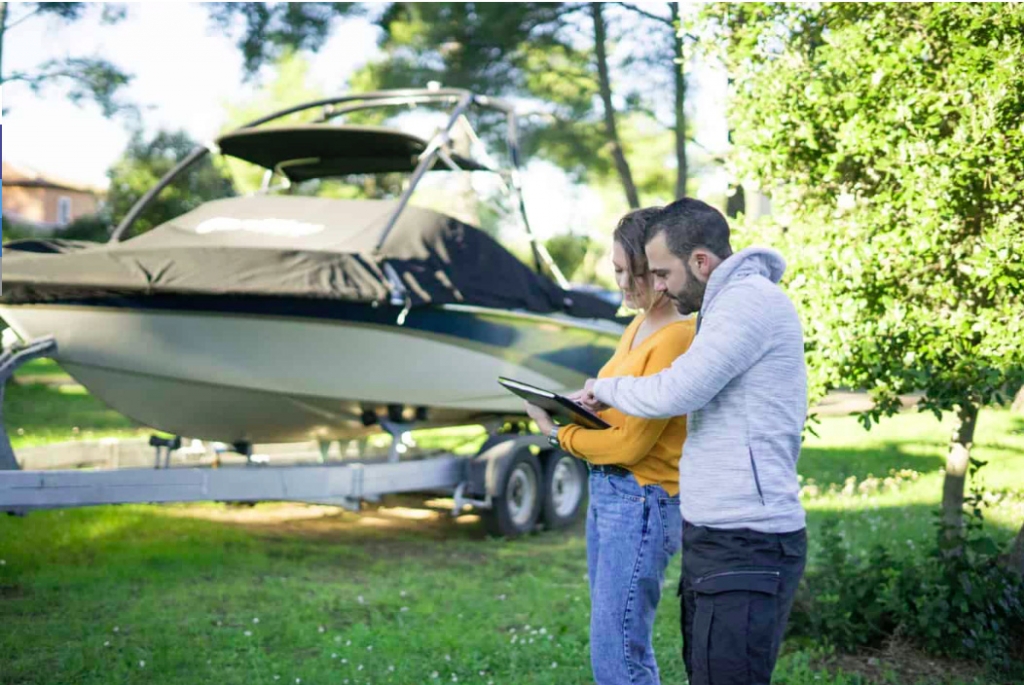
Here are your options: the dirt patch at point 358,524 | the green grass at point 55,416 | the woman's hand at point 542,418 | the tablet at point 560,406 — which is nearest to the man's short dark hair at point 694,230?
the tablet at point 560,406

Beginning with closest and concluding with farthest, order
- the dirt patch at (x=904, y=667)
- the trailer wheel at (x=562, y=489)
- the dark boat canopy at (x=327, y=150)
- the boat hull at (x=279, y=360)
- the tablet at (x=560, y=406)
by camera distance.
Result: the tablet at (x=560, y=406), the dirt patch at (x=904, y=667), the boat hull at (x=279, y=360), the dark boat canopy at (x=327, y=150), the trailer wheel at (x=562, y=489)

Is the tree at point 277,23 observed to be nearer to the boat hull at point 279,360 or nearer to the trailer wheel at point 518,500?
the boat hull at point 279,360

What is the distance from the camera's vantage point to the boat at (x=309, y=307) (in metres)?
6.67

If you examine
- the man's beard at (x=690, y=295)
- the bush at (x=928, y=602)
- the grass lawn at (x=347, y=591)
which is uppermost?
the man's beard at (x=690, y=295)

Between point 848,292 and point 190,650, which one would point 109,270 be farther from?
point 848,292

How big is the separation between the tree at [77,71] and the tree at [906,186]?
10.4m

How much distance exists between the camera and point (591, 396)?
10.6ft

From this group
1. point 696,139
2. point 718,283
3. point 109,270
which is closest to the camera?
point 718,283

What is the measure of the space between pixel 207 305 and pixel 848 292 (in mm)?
3925

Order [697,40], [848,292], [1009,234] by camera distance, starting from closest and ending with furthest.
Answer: [1009,234]
[848,292]
[697,40]

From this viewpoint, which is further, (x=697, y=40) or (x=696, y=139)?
(x=696, y=139)

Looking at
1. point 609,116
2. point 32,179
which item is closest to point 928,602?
point 609,116

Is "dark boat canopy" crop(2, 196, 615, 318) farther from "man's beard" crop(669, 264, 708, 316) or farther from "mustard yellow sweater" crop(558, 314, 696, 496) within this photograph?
"man's beard" crop(669, 264, 708, 316)

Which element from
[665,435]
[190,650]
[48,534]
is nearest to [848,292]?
[665,435]
